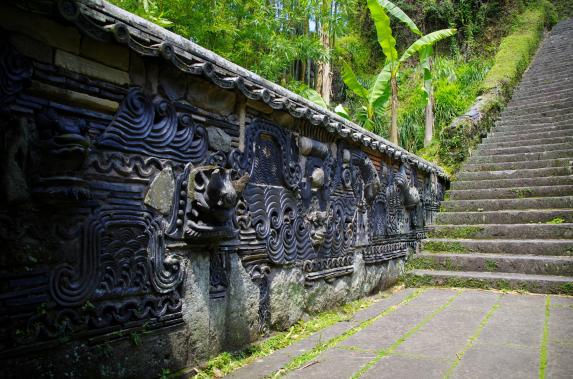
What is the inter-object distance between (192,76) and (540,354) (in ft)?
10.0

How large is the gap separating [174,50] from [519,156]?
26.9 feet

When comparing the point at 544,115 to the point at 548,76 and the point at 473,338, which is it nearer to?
the point at 548,76

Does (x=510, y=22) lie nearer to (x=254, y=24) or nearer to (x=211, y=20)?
(x=254, y=24)

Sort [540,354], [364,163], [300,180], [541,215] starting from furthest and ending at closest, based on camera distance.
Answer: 1. [541,215]
2. [364,163]
3. [300,180]
4. [540,354]

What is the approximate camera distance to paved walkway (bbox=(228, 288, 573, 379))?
2.82 meters

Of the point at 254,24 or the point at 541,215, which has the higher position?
the point at 254,24

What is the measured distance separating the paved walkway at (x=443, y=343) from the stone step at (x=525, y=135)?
5.41 m

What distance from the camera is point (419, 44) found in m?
9.73

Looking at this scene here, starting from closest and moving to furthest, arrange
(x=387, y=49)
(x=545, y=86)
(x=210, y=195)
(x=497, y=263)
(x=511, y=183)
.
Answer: (x=210, y=195) < (x=497, y=263) < (x=511, y=183) < (x=387, y=49) < (x=545, y=86)

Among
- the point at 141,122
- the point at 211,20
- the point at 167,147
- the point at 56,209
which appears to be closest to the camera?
the point at 56,209

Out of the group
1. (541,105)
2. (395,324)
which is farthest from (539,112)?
(395,324)

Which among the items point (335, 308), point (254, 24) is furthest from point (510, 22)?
point (335, 308)

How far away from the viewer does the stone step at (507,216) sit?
6.63 metres

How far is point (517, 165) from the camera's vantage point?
8477 mm
